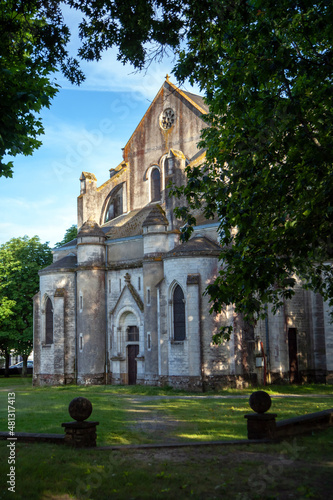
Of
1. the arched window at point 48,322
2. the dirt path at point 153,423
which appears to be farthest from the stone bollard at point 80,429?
the arched window at point 48,322

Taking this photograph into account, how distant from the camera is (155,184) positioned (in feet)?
120

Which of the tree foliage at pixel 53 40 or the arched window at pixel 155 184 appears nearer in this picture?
the tree foliage at pixel 53 40

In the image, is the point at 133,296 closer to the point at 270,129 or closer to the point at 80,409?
the point at 80,409

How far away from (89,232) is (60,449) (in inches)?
941

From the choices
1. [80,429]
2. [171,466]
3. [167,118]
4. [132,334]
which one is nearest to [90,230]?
[132,334]

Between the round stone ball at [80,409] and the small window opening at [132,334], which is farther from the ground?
the small window opening at [132,334]

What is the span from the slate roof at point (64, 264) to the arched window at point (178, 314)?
28.2 ft

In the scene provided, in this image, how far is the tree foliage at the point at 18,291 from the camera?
4287 centimetres

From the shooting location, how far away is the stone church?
88.7ft

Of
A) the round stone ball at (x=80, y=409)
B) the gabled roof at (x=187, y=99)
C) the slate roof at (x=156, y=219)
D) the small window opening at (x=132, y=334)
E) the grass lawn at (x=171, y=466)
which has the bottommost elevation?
the grass lawn at (x=171, y=466)

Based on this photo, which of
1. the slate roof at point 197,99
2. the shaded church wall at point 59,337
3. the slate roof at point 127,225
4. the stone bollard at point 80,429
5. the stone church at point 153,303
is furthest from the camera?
the slate roof at point 197,99

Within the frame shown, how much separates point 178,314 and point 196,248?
12.0 feet

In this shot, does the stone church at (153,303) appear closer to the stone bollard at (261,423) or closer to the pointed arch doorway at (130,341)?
the pointed arch doorway at (130,341)

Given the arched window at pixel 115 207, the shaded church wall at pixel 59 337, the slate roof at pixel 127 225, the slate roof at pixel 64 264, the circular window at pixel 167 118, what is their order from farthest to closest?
the arched window at pixel 115 207, the circular window at pixel 167 118, the slate roof at pixel 64 264, the slate roof at pixel 127 225, the shaded church wall at pixel 59 337
